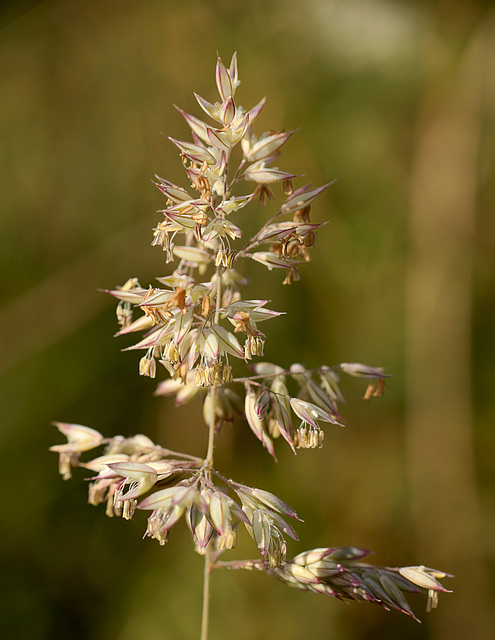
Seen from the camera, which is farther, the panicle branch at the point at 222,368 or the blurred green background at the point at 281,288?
the blurred green background at the point at 281,288

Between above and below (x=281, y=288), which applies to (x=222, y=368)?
Answer: below

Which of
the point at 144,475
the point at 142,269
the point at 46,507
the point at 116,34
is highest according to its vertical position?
the point at 116,34

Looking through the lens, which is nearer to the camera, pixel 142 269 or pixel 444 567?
pixel 444 567

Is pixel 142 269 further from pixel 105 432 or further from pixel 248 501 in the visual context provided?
pixel 248 501

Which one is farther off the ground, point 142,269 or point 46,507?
point 142,269

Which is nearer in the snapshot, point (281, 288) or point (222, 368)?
point (222, 368)

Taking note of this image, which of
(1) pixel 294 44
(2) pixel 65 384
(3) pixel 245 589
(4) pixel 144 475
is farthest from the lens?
(1) pixel 294 44

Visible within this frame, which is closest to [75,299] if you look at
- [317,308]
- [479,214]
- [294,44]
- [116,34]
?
[317,308]

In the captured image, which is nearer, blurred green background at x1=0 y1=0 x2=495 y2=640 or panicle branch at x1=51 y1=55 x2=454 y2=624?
panicle branch at x1=51 y1=55 x2=454 y2=624
